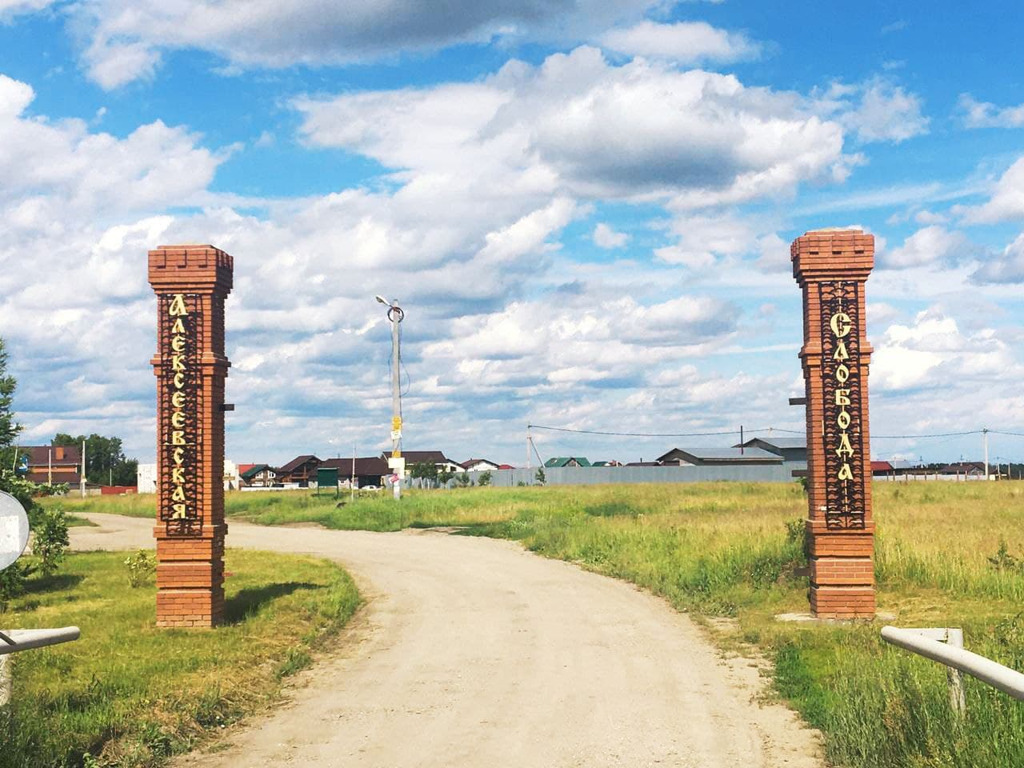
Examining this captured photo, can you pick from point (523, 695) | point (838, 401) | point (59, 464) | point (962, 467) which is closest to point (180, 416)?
point (523, 695)

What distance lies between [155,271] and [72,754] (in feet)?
23.6

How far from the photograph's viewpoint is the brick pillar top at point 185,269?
1285 centimetres

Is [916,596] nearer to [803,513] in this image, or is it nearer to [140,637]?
[140,637]

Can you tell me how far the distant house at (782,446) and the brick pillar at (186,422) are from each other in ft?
297

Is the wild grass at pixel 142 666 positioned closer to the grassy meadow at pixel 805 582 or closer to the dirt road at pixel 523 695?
the dirt road at pixel 523 695

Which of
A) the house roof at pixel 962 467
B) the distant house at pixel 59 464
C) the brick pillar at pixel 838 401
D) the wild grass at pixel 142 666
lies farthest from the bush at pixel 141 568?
the house roof at pixel 962 467

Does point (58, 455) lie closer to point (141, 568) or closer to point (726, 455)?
point (726, 455)

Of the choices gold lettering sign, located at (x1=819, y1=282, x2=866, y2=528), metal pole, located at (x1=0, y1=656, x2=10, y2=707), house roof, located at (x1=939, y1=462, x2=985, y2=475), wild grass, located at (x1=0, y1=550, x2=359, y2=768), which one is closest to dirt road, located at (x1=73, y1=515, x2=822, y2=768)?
wild grass, located at (x1=0, y1=550, x2=359, y2=768)

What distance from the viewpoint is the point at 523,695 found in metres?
9.42

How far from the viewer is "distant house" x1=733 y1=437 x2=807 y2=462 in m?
101

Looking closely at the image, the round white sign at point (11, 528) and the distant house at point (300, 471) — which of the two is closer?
the round white sign at point (11, 528)

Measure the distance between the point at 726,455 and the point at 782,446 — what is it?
8.09m

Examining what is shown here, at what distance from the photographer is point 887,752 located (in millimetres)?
6457

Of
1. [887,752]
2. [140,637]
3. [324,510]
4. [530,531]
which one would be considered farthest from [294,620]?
[324,510]
